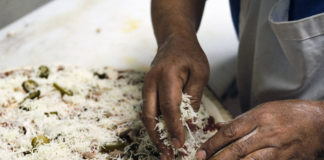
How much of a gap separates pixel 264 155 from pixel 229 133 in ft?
0.32

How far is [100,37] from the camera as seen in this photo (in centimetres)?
180

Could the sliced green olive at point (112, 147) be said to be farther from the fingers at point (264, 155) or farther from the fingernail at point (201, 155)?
the fingers at point (264, 155)

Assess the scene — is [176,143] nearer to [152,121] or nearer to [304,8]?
[152,121]

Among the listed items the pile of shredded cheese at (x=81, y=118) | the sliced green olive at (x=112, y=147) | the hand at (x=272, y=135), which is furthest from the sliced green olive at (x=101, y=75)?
the hand at (x=272, y=135)

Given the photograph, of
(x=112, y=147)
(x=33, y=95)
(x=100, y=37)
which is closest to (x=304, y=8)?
(x=112, y=147)

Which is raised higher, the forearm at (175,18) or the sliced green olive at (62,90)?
the forearm at (175,18)

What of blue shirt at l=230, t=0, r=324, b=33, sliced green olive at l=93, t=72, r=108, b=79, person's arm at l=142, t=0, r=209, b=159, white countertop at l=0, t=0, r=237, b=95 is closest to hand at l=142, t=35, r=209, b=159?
person's arm at l=142, t=0, r=209, b=159

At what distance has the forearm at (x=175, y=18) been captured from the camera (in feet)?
3.93

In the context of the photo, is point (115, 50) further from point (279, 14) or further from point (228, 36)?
point (279, 14)

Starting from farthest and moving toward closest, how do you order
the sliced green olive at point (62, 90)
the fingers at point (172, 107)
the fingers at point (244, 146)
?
the sliced green olive at point (62, 90)
the fingers at point (172, 107)
the fingers at point (244, 146)

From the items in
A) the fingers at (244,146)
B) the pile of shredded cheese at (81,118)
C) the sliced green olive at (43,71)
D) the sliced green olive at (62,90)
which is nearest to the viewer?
the fingers at (244,146)

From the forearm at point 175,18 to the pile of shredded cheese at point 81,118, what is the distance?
0.26 metres

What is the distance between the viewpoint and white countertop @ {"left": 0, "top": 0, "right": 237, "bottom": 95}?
1669 mm

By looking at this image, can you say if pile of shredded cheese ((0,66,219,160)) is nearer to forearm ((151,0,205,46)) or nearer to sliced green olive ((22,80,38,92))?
sliced green olive ((22,80,38,92))
